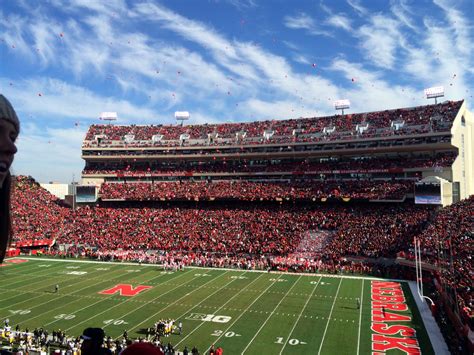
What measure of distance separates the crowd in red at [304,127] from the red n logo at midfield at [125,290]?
32808 millimetres

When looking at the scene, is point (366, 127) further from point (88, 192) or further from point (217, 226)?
point (88, 192)

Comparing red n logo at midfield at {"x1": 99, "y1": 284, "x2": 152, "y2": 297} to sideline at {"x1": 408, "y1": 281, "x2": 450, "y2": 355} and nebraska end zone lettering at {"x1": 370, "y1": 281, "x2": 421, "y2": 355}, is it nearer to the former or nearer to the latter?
nebraska end zone lettering at {"x1": 370, "y1": 281, "x2": 421, "y2": 355}

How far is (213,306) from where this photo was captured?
85.0ft

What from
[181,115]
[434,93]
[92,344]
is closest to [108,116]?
[181,115]

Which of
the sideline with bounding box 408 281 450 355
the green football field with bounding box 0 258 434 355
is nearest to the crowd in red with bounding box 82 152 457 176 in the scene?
the green football field with bounding box 0 258 434 355

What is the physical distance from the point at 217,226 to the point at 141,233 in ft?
28.6

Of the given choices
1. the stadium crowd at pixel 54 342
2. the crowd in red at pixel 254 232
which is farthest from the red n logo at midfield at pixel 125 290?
the stadium crowd at pixel 54 342

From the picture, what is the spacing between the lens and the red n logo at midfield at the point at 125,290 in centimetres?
2906

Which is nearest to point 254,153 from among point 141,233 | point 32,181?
point 141,233

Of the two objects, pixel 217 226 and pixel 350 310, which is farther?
pixel 217 226

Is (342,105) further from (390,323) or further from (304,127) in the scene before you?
(390,323)

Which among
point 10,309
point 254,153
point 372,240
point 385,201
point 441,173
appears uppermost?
point 254,153

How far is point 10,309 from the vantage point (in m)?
25.4

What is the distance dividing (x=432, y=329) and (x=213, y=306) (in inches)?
473
